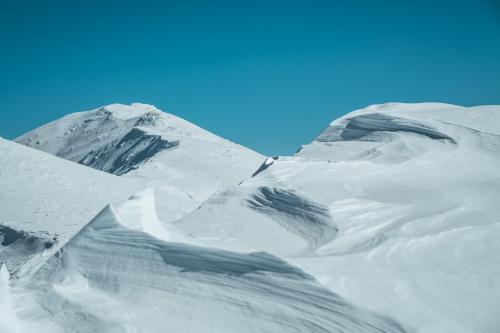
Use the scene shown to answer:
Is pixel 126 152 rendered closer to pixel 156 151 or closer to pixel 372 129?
pixel 156 151

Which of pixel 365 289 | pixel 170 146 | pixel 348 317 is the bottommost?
pixel 348 317

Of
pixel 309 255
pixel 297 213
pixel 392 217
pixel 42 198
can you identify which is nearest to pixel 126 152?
pixel 42 198

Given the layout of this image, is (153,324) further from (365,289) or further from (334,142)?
(334,142)

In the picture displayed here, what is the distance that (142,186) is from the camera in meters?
13.6

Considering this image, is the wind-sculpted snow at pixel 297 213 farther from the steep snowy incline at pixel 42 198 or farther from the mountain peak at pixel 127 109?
the mountain peak at pixel 127 109

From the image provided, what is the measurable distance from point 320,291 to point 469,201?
131 inches

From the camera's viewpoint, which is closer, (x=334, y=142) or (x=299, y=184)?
(x=299, y=184)

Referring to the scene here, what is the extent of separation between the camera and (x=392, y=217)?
5.32m

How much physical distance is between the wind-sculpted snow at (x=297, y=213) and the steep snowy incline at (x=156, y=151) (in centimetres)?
439

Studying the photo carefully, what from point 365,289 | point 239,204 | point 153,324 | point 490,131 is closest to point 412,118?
point 490,131

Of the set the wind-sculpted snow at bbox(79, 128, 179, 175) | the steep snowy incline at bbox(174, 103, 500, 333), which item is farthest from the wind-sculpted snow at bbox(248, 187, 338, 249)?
the wind-sculpted snow at bbox(79, 128, 179, 175)

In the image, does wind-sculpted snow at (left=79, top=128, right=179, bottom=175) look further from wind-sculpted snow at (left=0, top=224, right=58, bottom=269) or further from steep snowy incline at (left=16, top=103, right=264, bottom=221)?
wind-sculpted snow at (left=0, top=224, right=58, bottom=269)

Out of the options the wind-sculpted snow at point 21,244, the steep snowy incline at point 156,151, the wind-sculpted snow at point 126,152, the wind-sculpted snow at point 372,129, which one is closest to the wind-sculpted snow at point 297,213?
the wind-sculpted snow at point 372,129

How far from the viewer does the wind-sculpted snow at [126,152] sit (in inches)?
947
